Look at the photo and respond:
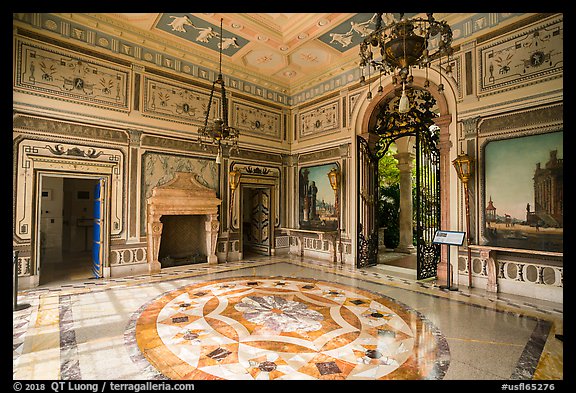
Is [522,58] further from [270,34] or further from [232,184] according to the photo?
[232,184]

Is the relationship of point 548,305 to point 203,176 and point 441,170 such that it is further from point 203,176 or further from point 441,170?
point 203,176

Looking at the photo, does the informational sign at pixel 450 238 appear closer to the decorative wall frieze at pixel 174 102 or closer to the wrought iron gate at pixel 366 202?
the wrought iron gate at pixel 366 202

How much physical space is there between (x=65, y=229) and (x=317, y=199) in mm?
8656

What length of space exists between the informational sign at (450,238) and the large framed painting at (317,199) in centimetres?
317

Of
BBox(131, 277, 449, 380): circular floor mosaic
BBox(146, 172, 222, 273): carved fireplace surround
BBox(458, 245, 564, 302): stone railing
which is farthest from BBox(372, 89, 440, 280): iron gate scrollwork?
BBox(146, 172, 222, 273): carved fireplace surround

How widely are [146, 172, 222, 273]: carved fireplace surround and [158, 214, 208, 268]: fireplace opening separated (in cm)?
40

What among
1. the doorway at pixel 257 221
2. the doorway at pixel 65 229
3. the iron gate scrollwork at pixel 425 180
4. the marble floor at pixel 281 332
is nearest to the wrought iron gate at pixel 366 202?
the iron gate scrollwork at pixel 425 180

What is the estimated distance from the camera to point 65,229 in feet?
33.2

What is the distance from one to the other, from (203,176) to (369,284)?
5.20 metres

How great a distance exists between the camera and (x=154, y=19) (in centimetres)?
669

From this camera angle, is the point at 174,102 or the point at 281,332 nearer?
the point at 281,332

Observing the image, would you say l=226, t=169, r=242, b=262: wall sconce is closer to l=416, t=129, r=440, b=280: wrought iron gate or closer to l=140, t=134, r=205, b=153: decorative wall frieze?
l=140, t=134, r=205, b=153: decorative wall frieze

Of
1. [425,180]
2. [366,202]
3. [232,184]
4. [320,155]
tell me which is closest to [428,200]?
[425,180]
